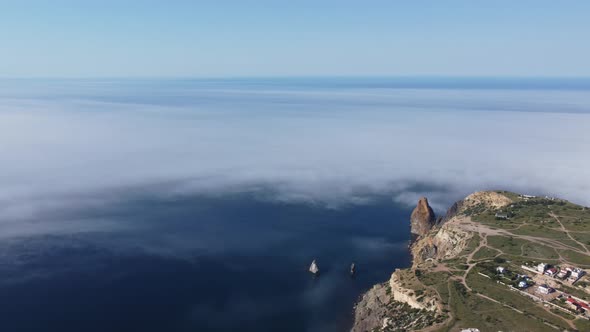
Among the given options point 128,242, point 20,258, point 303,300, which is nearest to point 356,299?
point 303,300

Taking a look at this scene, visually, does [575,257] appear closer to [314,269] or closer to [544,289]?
[544,289]

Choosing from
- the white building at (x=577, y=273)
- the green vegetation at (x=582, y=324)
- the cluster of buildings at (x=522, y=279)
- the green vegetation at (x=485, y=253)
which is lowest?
the green vegetation at (x=485, y=253)

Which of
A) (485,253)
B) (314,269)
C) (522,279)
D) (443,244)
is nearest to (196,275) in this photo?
(314,269)

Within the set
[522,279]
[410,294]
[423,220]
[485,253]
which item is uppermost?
[522,279]

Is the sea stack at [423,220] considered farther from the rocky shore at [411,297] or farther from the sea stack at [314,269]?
the sea stack at [314,269]

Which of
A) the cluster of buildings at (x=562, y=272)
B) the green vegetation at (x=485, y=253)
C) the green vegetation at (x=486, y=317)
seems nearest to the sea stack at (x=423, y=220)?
the green vegetation at (x=485, y=253)

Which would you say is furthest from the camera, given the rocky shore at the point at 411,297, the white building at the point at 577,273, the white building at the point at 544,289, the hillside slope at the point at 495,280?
the white building at the point at 577,273
